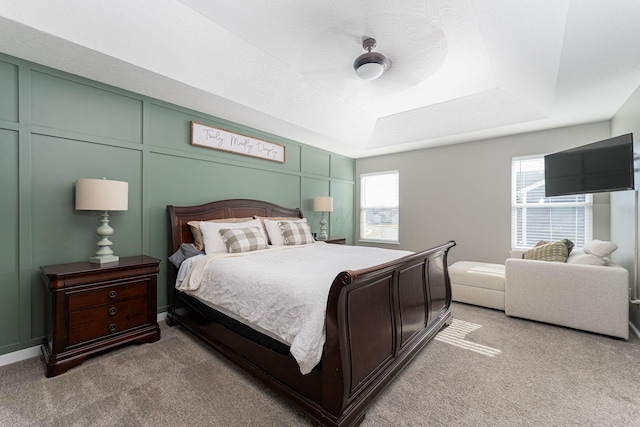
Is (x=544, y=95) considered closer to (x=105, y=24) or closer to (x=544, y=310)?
(x=544, y=310)

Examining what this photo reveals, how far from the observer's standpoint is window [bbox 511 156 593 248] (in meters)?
3.80

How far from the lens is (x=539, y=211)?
4082mm

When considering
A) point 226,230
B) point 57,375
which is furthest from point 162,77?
point 57,375

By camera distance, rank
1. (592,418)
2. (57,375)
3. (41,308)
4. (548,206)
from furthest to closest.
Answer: (548,206), (41,308), (57,375), (592,418)

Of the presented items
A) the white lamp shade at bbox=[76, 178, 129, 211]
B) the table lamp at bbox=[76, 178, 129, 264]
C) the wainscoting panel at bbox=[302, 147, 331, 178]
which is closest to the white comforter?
the table lamp at bbox=[76, 178, 129, 264]

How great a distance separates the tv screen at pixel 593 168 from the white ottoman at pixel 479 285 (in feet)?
4.30

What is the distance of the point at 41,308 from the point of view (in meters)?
2.36

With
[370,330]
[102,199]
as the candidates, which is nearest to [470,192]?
[370,330]

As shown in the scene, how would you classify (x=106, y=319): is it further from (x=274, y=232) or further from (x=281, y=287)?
(x=274, y=232)

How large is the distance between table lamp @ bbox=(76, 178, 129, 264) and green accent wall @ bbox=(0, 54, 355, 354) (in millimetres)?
314

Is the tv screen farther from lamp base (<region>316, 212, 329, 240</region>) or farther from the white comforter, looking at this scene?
lamp base (<region>316, 212, 329, 240</region>)

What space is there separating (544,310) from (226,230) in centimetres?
356

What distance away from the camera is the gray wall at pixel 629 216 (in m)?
2.71

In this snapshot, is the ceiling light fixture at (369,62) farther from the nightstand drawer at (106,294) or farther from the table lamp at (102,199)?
the nightstand drawer at (106,294)
